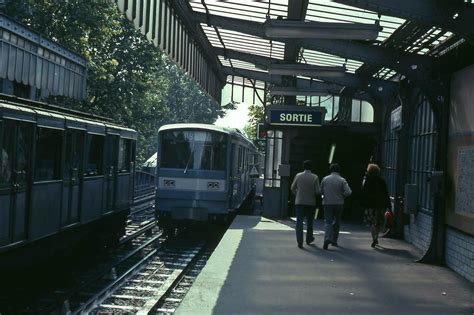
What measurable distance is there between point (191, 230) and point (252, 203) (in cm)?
1143

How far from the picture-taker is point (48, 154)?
382 inches

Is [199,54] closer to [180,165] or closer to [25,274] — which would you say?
[180,165]

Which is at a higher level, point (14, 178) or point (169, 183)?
point (14, 178)

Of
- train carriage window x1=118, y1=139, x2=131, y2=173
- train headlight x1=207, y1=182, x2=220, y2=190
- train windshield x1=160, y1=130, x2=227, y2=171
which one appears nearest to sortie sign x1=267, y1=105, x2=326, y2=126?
train windshield x1=160, y1=130, x2=227, y2=171

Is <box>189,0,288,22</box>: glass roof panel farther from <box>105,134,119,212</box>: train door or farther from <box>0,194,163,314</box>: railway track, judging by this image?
<box>0,194,163,314</box>: railway track

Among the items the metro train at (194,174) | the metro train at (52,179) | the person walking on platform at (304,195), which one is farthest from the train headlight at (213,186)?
the person walking on platform at (304,195)

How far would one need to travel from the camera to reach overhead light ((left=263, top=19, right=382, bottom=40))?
9122 millimetres

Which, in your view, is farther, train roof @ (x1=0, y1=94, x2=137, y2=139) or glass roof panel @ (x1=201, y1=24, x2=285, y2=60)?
glass roof panel @ (x1=201, y1=24, x2=285, y2=60)

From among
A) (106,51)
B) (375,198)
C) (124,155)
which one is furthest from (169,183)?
(106,51)

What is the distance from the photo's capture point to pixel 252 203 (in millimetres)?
30266

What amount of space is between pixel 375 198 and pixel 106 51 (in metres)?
24.8

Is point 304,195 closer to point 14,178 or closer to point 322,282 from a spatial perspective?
point 322,282

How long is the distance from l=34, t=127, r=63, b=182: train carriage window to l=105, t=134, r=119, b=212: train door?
10.4ft

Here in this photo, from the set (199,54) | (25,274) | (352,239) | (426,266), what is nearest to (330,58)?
(199,54)
